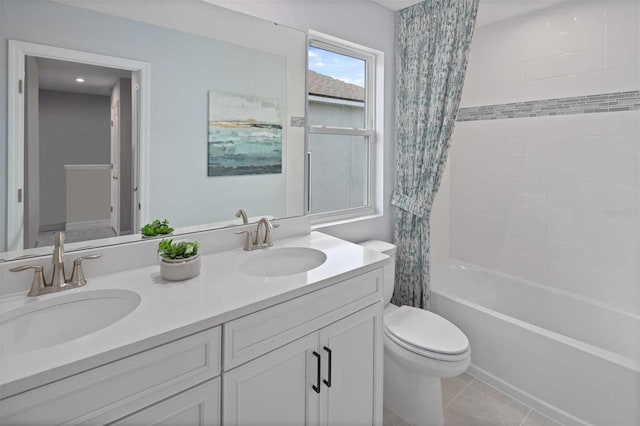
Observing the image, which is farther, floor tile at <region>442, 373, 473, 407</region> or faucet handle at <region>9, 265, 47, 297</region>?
floor tile at <region>442, 373, 473, 407</region>

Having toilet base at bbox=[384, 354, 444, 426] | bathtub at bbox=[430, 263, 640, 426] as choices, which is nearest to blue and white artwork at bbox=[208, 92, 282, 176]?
toilet base at bbox=[384, 354, 444, 426]

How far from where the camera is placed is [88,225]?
128 cm

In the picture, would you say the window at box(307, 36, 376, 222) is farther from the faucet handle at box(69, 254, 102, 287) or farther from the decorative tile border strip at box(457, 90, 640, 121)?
the faucet handle at box(69, 254, 102, 287)

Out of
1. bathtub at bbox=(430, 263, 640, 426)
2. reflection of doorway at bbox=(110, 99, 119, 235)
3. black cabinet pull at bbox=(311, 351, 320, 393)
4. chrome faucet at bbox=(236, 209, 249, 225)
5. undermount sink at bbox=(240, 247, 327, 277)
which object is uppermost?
reflection of doorway at bbox=(110, 99, 119, 235)

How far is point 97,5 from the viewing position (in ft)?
4.10

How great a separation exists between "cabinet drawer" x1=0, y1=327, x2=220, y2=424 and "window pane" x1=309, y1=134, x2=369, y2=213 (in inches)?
51.4

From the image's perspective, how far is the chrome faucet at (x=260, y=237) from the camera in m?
1.62

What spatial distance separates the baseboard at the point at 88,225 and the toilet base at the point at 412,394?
154 centimetres

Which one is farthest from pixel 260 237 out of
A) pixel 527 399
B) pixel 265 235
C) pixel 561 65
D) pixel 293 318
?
pixel 561 65

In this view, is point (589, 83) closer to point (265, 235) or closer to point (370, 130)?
point (370, 130)

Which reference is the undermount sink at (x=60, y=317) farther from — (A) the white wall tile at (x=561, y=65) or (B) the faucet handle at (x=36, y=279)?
(A) the white wall tile at (x=561, y=65)

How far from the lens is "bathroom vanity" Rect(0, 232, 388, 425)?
766mm

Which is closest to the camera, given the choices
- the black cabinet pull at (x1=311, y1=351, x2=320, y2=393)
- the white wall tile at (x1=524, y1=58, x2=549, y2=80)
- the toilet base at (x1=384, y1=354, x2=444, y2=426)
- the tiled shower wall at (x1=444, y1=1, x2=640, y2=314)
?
the black cabinet pull at (x1=311, y1=351, x2=320, y2=393)

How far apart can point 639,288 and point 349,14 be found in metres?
2.50
